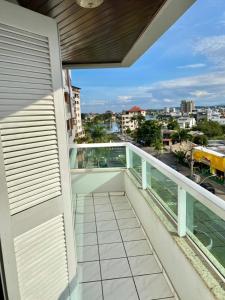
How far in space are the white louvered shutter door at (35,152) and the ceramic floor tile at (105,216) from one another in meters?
1.93

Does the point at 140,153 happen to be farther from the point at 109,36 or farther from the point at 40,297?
the point at 40,297

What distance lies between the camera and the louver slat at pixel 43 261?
1547 mm

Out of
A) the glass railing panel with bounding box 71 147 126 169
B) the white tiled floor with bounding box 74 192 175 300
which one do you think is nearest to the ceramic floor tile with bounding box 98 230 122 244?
the white tiled floor with bounding box 74 192 175 300

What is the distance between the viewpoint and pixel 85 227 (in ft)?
11.8

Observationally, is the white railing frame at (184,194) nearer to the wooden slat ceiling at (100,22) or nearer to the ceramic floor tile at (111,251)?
the ceramic floor tile at (111,251)

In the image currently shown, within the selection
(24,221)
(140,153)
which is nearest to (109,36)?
(140,153)

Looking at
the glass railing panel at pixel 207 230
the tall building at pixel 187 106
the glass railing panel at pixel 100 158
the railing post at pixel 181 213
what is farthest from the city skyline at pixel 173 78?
the glass railing panel at pixel 207 230

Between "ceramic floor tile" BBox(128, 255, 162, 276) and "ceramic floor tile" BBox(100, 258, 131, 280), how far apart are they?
0.07 meters

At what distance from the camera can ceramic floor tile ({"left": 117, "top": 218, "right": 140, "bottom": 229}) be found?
11.6 feet

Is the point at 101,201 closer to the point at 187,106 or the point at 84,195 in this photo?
the point at 84,195

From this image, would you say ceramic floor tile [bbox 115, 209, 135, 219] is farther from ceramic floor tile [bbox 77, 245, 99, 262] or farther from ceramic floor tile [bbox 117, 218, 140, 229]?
ceramic floor tile [bbox 77, 245, 99, 262]

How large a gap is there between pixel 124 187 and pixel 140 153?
1458mm

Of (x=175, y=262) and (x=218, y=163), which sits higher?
(x=175, y=262)

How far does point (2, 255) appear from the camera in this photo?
1401mm
